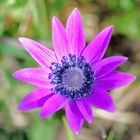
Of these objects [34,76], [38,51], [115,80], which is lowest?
[115,80]

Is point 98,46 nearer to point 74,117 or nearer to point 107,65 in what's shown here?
point 107,65

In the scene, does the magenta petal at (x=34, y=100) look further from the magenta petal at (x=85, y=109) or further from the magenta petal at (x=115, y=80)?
the magenta petal at (x=115, y=80)

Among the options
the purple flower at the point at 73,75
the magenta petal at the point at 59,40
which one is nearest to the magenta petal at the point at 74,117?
the purple flower at the point at 73,75

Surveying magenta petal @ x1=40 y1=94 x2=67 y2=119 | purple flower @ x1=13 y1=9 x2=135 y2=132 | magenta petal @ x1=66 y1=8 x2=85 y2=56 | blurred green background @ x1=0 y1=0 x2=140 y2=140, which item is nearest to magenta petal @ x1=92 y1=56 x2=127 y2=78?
purple flower @ x1=13 y1=9 x2=135 y2=132

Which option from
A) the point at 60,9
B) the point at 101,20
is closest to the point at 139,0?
the point at 101,20

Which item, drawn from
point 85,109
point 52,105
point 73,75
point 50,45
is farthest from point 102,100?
point 50,45

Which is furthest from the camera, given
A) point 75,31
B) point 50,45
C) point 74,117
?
point 50,45
